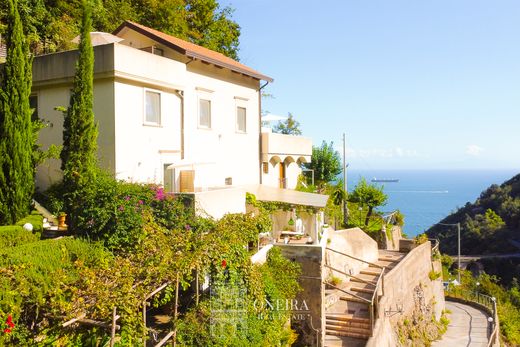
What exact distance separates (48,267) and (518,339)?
31.2 metres

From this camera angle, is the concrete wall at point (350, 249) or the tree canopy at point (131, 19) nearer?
the concrete wall at point (350, 249)

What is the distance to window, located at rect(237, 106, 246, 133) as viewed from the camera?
2173 cm

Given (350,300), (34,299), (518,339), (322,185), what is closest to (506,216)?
(518,339)

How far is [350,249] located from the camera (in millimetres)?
20891

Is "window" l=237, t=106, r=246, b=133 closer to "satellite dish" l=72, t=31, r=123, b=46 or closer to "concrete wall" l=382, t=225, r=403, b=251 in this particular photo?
"satellite dish" l=72, t=31, r=123, b=46

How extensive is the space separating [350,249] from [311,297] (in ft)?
23.1

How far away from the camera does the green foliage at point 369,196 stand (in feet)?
90.5

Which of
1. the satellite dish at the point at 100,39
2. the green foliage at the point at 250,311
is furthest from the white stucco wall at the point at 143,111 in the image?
the green foliage at the point at 250,311

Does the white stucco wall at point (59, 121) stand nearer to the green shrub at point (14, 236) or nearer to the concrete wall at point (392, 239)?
the green shrub at point (14, 236)

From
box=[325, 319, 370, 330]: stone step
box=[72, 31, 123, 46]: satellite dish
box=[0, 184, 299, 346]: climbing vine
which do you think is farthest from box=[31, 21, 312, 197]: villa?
box=[325, 319, 370, 330]: stone step

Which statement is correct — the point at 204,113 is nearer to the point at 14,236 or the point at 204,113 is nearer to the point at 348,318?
the point at 14,236

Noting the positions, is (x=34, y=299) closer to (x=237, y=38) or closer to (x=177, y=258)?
(x=177, y=258)

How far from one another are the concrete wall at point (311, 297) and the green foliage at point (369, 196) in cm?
1411

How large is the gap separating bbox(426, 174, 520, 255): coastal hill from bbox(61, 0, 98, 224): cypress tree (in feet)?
241
